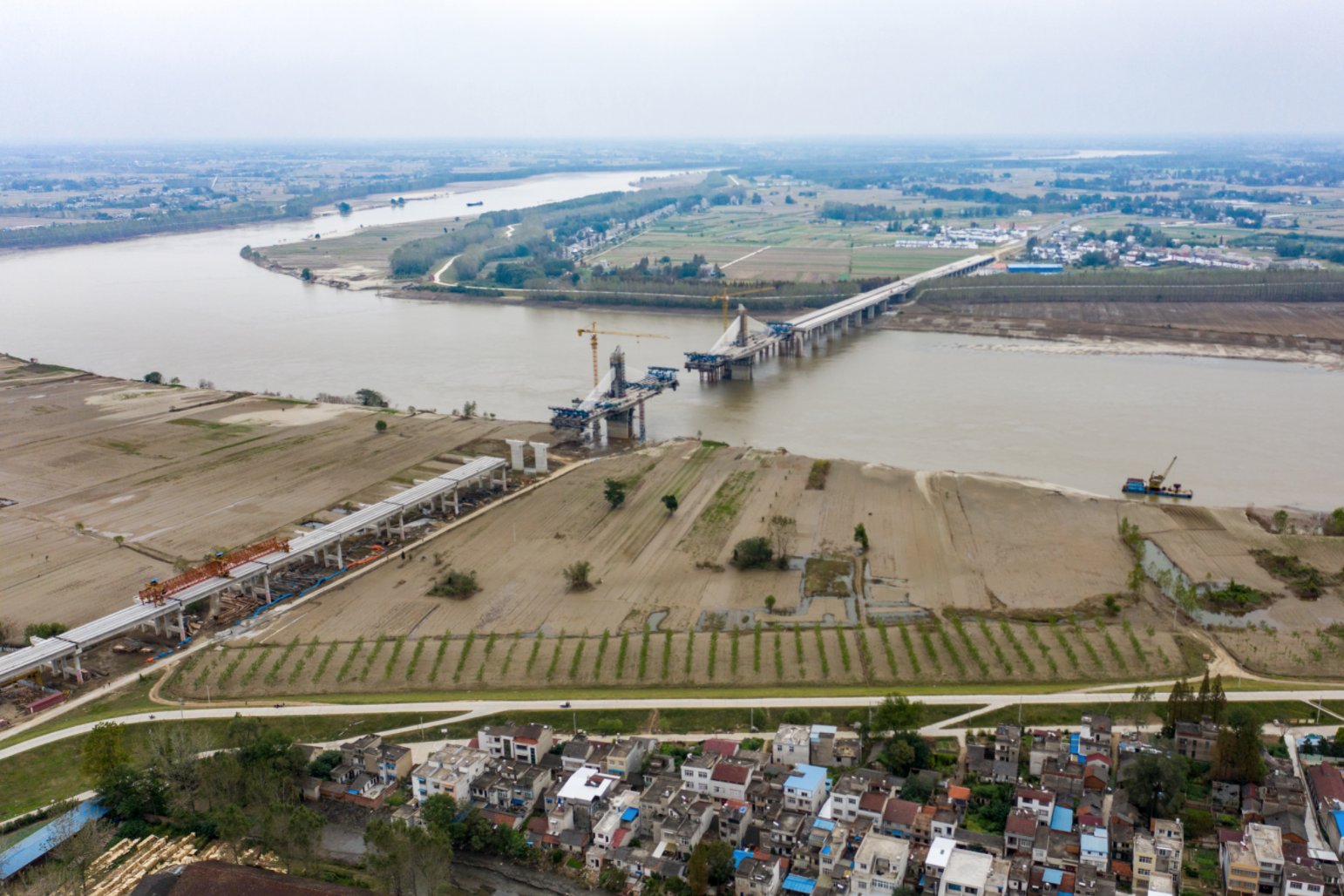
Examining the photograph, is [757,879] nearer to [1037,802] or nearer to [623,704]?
[1037,802]

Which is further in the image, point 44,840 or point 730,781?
point 730,781

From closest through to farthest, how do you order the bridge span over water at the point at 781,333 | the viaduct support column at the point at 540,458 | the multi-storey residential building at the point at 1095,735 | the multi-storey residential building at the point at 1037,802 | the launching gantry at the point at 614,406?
the multi-storey residential building at the point at 1037,802 → the multi-storey residential building at the point at 1095,735 → the viaduct support column at the point at 540,458 → the launching gantry at the point at 614,406 → the bridge span over water at the point at 781,333

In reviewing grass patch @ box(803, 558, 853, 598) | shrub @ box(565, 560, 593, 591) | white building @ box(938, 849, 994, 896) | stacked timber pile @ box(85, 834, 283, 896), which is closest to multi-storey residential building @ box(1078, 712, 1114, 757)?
white building @ box(938, 849, 994, 896)

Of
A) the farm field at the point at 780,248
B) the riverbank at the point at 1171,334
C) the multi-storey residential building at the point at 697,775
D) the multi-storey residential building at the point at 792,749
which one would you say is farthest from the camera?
the farm field at the point at 780,248

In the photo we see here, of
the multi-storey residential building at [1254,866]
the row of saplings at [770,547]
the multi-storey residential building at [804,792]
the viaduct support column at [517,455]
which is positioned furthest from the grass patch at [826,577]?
the viaduct support column at [517,455]

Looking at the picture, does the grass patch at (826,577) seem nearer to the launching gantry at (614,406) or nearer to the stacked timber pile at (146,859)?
the launching gantry at (614,406)

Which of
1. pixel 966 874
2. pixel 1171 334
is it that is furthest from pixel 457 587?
pixel 1171 334
